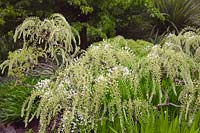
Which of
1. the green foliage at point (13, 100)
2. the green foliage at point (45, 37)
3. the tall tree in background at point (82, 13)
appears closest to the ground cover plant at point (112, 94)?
the green foliage at point (45, 37)

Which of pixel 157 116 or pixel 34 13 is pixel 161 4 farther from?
pixel 157 116

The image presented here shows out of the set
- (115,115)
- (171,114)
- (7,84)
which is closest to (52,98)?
(115,115)

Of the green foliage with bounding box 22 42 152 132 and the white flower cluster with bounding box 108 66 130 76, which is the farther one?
the white flower cluster with bounding box 108 66 130 76

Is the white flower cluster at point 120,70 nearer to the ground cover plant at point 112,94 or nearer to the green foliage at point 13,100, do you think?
the ground cover plant at point 112,94

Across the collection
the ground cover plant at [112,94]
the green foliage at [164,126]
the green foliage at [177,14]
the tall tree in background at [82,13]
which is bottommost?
the green foliage at [164,126]

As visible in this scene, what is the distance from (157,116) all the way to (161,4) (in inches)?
190

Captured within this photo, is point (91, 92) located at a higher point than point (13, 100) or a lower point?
lower

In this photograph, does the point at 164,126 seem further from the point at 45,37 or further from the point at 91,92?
the point at 45,37

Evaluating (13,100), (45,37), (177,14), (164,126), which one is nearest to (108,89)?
(164,126)

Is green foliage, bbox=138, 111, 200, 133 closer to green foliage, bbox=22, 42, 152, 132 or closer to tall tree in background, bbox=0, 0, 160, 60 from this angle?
green foliage, bbox=22, 42, 152, 132

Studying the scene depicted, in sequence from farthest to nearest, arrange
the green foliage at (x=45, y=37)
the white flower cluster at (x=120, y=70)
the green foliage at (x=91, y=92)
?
the green foliage at (x=45, y=37), the white flower cluster at (x=120, y=70), the green foliage at (x=91, y=92)

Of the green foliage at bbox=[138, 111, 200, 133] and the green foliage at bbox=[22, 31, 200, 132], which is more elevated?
the green foliage at bbox=[22, 31, 200, 132]

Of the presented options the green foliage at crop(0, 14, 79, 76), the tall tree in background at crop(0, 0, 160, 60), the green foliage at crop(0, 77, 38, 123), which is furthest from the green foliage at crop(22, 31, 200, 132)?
the tall tree in background at crop(0, 0, 160, 60)

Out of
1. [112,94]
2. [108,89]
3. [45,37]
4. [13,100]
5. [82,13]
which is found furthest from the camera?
[82,13]
